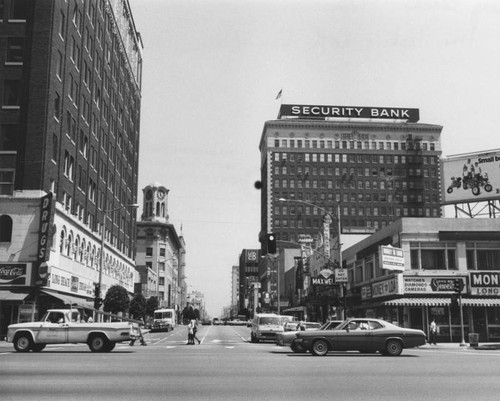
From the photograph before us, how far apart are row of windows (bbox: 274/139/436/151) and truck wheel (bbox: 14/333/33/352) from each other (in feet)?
439

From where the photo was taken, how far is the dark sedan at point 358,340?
25016 millimetres

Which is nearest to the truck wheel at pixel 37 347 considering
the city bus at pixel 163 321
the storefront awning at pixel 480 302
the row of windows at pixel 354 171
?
the storefront awning at pixel 480 302

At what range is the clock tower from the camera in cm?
15125

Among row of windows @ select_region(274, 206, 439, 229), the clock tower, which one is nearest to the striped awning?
the clock tower

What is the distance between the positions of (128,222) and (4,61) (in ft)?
147

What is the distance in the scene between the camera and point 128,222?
293 feet

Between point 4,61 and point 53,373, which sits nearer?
point 53,373

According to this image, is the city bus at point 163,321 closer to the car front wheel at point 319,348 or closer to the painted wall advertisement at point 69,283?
the painted wall advertisement at point 69,283

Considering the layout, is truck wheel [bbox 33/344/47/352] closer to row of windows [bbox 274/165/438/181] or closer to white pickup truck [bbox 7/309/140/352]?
white pickup truck [bbox 7/309/140/352]

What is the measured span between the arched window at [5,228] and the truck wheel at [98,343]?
830 inches

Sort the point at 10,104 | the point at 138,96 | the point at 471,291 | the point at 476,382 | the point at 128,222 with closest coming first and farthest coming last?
the point at 476,382
the point at 471,291
the point at 10,104
the point at 128,222
the point at 138,96

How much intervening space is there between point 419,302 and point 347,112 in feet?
392

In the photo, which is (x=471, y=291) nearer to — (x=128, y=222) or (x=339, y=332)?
(x=339, y=332)

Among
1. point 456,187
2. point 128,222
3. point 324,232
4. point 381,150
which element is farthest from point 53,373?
point 381,150
